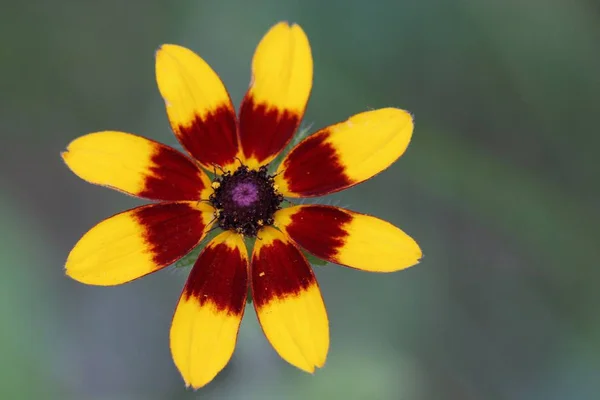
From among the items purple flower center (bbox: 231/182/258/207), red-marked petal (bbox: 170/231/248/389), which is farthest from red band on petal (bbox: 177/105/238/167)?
red-marked petal (bbox: 170/231/248/389)

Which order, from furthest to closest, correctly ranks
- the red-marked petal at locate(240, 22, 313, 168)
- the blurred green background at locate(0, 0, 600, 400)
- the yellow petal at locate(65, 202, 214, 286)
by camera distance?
the blurred green background at locate(0, 0, 600, 400) < the red-marked petal at locate(240, 22, 313, 168) < the yellow petal at locate(65, 202, 214, 286)

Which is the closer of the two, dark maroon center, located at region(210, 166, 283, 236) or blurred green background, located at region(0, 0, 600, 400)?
dark maroon center, located at region(210, 166, 283, 236)

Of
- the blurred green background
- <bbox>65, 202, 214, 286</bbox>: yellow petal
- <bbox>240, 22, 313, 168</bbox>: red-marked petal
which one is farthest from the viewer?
the blurred green background

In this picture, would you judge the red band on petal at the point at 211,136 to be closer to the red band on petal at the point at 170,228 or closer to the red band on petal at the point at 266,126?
the red band on petal at the point at 266,126

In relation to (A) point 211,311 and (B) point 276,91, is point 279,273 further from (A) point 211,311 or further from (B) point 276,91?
(B) point 276,91

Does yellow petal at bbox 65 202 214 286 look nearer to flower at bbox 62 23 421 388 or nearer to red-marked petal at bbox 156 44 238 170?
flower at bbox 62 23 421 388

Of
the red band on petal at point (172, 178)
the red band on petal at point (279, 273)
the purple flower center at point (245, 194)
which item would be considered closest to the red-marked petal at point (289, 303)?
the red band on petal at point (279, 273)
